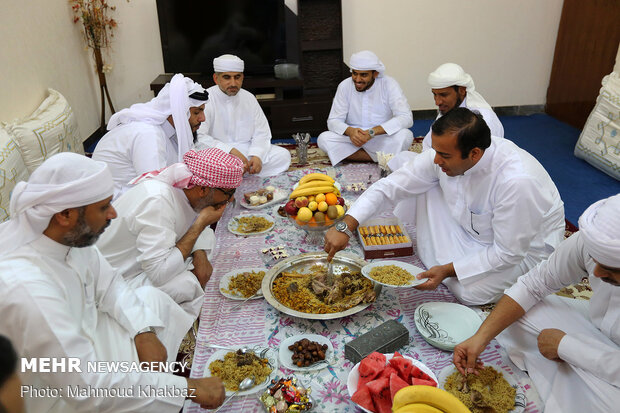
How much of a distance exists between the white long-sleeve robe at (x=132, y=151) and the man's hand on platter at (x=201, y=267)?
0.86 metres

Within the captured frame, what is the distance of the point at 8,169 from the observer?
3117 millimetres

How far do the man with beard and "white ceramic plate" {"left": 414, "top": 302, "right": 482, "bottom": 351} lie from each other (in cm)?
114

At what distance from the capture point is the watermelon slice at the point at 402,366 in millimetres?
1677

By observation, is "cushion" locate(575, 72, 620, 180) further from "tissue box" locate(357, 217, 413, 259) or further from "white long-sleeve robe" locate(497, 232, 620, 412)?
"white long-sleeve robe" locate(497, 232, 620, 412)

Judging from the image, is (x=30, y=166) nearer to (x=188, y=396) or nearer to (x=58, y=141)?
(x=58, y=141)

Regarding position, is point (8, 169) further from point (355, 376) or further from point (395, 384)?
point (395, 384)

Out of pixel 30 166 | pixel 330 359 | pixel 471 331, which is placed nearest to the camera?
pixel 330 359

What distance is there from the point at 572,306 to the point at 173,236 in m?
1.92

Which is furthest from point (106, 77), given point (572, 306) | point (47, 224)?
point (572, 306)

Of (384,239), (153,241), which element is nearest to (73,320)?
(153,241)

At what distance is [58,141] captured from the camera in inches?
156

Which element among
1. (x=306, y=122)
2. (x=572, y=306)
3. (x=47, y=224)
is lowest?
(x=306, y=122)

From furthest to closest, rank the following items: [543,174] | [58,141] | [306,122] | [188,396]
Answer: [306,122], [58,141], [543,174], [188,396]

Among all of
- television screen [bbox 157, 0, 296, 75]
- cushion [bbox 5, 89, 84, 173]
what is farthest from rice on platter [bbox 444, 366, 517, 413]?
television screen [bbox 157, 0, 296, 75]
